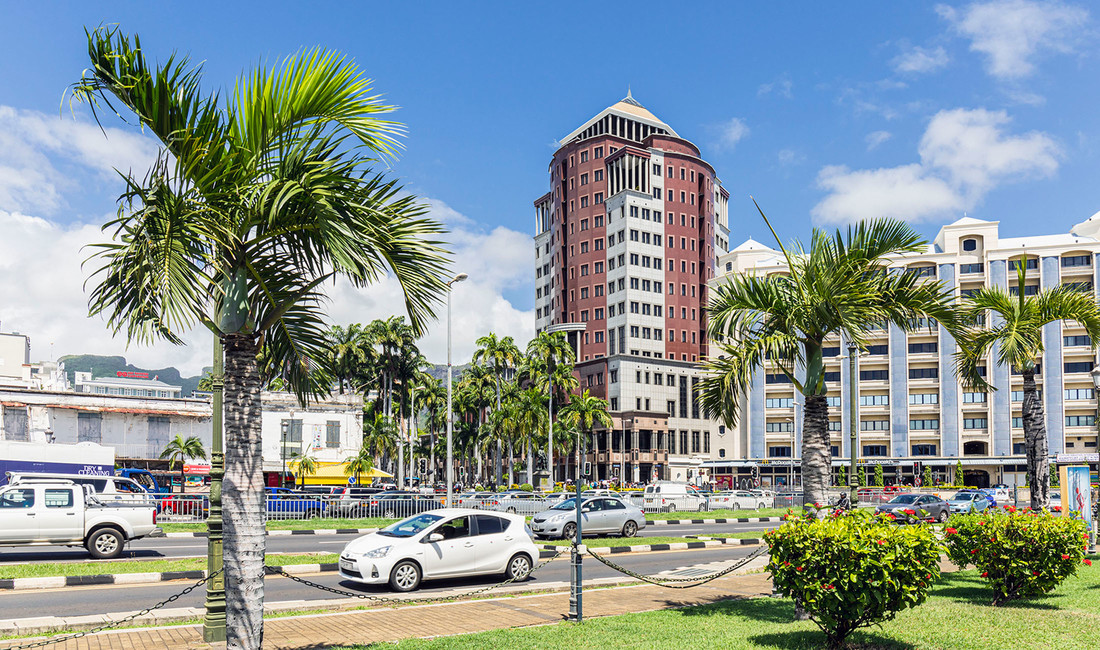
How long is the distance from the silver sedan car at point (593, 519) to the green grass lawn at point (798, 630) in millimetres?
14422

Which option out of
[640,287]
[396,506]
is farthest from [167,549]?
[640,287]

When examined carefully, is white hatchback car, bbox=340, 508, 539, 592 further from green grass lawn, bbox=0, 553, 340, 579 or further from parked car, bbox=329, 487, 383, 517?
parked car, bbox=329, 487, 383, 517

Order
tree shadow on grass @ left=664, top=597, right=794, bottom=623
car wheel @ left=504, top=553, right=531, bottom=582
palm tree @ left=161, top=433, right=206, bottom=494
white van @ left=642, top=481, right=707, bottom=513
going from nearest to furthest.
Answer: tree shadow on grass @ left=664, top=597, right=794, bottom=623
car wheel @ left=504, top=553, right=531, bottom=582
white van @ left=642, top=481, right=707, bottom=513
palm tree @ left=161, top=433, right=206, bottom=494

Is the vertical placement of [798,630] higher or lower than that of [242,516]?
lower

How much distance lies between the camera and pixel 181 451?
56656 mm

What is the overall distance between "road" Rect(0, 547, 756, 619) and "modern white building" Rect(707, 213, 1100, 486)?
70790 mm

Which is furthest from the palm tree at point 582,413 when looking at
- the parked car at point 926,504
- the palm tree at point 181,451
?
the parked car at point 926,504

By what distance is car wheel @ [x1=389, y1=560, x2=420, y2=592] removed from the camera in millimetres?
15461

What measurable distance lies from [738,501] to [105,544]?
131 ft

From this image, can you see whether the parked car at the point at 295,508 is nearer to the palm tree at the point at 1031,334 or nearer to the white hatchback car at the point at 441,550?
the white hatchback car at the point at 441,550

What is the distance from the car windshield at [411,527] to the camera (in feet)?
53.9

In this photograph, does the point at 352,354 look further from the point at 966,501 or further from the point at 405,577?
the point at 405,577

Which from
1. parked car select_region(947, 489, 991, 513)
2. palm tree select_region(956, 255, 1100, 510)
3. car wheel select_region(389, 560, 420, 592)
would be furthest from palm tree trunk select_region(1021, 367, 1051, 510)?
parked car select_region(947, 489, 991, 513)

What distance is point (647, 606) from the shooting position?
45.1 ft
